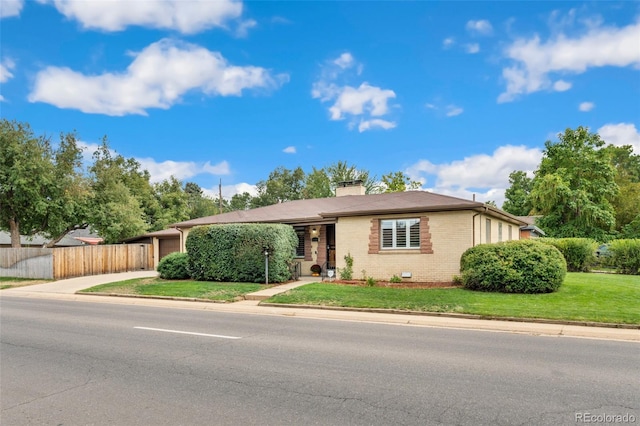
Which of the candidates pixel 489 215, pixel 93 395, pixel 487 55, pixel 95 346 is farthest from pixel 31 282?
pixel 487 55

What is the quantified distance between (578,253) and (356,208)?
13780 millimetres

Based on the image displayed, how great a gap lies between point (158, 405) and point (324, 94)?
22.7m

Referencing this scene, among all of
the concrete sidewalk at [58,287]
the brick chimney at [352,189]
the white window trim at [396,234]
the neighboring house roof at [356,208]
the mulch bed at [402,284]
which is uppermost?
the brick chimney at [352,189]

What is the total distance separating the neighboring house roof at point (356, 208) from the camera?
17.1 m

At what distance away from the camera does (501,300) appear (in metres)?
12.6

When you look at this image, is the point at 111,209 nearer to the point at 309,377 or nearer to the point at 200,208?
the point at 309,377

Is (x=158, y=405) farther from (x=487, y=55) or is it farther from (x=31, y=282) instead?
(x=31, y=282)

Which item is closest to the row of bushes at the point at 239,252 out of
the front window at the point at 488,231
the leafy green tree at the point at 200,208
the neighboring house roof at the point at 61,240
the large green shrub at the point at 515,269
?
the large green shrub at the point at 515,269

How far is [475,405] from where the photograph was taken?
190 inches

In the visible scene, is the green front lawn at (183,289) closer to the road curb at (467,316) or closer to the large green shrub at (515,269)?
the road curb at (467,316)

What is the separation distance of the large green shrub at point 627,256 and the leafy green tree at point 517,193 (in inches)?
1513

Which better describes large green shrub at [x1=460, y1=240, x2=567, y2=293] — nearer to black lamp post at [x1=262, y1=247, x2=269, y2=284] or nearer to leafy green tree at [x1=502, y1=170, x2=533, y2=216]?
black lamp post at [x1=262, y1=247, x2=269, y2=284]

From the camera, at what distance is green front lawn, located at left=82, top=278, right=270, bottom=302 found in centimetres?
1583

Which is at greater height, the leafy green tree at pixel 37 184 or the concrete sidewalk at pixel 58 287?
the leafy green tree at pixel 37 184
